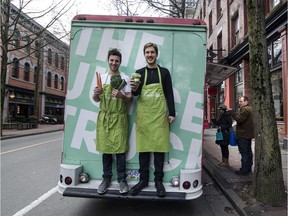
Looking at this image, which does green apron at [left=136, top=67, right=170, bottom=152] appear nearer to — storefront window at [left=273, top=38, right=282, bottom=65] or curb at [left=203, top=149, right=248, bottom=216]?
curb at [left=203, top=149, right=248, bottom=216]

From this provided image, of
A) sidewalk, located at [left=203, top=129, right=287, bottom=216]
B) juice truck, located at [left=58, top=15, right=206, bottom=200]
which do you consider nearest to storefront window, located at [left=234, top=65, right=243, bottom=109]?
sidewalk, located at [left=203, top=129, right=287, bottom=216]

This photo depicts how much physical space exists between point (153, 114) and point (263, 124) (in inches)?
78.4

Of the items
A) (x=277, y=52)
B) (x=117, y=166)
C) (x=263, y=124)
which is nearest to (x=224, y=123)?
(x=263, y=124)

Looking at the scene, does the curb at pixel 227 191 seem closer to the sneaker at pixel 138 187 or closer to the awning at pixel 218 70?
→ the sneaker at pixel 138 187

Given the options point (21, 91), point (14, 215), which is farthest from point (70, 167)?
point (21, 91)

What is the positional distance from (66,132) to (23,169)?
Result: 4290 mm

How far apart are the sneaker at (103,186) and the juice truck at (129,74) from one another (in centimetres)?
18

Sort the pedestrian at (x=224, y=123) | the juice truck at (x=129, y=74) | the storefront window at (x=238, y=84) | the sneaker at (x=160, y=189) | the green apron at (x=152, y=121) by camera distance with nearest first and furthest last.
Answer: the sneaker at (x=160, y=189) < the green apron at (x=152, y=121) < the juice truck at (x=129, y=74) < the pedestrian at (x=224, y=123) < the storefront window at (x=238, y=84)

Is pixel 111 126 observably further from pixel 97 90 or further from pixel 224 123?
pixel 224 123

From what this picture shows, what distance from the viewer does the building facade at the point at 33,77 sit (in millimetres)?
28516

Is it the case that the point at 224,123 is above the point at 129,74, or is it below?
below

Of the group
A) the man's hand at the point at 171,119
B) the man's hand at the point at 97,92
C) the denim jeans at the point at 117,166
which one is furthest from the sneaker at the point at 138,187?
the man's hand at the point at 97,92

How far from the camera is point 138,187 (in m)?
4.02

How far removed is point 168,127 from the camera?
4.20m
